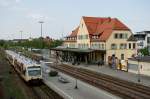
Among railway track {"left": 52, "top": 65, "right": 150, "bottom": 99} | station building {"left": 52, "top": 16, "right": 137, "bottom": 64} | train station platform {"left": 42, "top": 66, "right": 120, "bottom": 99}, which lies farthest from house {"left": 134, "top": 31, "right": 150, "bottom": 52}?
train station platform {"left": 42, "top": 66, "right": 120, "bottom": 99}

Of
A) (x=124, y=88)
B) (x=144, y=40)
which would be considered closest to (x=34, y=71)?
(x=124, y=88)

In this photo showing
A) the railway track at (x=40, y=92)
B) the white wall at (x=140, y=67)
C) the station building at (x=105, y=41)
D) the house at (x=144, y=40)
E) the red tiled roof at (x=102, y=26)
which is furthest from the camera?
the house at (x=144, y=40)

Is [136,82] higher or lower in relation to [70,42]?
lower

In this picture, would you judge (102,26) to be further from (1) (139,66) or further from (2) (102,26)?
(1) (139,66)

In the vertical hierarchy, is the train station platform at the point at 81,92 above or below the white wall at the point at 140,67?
below

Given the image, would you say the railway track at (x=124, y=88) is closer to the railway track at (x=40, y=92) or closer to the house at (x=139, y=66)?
the railway track at (x=40, y=92)

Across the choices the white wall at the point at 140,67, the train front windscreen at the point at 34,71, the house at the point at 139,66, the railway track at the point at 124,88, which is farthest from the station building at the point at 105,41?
the train front windscreen at the point at 34,71

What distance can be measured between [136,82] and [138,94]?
30.5 feet

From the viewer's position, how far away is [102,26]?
78.1 meters

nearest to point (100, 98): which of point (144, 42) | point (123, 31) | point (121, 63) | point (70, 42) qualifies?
point (121, 63)

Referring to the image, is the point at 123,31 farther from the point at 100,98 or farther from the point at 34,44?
the point at 34,44

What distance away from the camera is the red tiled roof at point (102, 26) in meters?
71.4

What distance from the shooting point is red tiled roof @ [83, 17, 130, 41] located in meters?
71.4

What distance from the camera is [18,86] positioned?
39344mm
